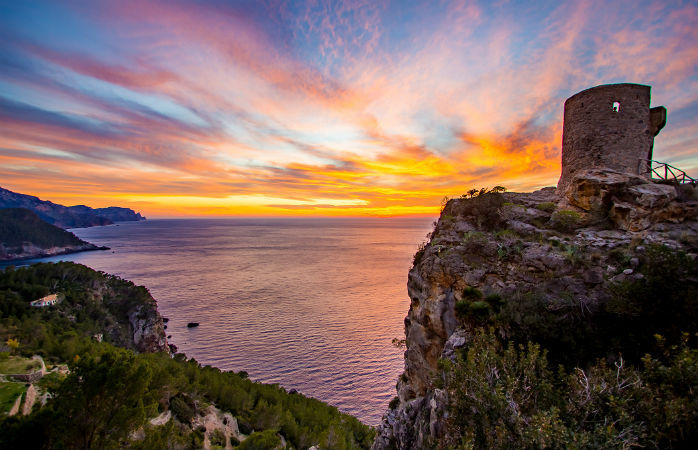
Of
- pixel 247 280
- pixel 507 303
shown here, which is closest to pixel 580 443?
pixel 507 303

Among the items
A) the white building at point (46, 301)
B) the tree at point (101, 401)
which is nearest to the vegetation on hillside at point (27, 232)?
the white building at point (46, 301)

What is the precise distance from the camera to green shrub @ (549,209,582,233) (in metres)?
12.9

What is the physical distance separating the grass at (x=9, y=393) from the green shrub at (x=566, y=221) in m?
22.1

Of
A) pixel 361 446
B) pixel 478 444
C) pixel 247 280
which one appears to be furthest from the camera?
pixel 247 280

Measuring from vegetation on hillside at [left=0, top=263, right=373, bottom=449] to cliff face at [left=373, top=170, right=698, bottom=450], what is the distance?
757 centimetres

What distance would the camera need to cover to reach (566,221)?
1309 cm

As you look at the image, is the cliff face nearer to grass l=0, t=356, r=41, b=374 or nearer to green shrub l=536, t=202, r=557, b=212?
green shrub l=536, t=202, r=557, b=212

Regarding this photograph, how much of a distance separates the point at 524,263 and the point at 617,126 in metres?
8.54

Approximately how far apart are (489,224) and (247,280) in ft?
189

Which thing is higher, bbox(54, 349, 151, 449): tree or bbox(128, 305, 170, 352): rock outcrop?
bbox(54, 349, 151, 449): tree

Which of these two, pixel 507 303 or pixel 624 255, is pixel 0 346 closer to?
pixel 507 303

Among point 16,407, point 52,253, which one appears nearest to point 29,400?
point 16,407

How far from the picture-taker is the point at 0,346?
20.3 m

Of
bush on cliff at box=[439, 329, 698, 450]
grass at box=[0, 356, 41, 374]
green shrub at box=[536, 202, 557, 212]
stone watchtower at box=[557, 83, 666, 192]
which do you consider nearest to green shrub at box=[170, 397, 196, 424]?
grass at box=[0, 356, 41, 374]
